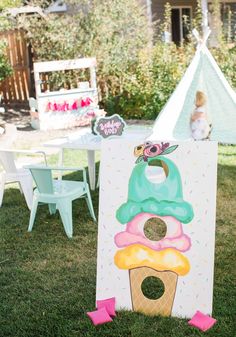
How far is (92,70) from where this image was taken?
1205 cm

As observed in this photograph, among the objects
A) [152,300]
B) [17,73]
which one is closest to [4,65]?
[17,73]

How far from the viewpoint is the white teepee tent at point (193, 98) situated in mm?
7891

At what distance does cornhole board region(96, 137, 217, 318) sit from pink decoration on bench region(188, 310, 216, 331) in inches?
1.5

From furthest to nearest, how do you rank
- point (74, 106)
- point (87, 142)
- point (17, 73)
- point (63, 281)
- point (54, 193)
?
point (17, 73) < point (74, 106) < point (87, 142) < point (54, 193) < point (63, 281)

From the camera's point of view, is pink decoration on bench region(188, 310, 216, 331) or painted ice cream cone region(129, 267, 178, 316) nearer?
pink decoration on bench region(188, 310, 216, 331)

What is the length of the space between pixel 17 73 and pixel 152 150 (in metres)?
11.9

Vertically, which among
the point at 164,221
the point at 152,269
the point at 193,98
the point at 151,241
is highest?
the point at 193,98

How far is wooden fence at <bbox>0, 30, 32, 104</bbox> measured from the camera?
1455 cm

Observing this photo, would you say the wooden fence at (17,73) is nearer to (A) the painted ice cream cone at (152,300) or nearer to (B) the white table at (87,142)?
(B) the white table at (87,142)

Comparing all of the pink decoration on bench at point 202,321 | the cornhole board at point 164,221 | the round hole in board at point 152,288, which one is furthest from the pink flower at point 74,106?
the pink decoration on bench at point 202,321

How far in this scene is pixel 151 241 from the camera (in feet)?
11.8

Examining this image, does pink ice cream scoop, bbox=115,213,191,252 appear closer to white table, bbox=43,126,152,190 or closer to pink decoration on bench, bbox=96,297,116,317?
pink decoration on bench, bbox=96,297,116,317

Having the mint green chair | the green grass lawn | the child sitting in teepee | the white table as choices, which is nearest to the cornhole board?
the green grass lawn

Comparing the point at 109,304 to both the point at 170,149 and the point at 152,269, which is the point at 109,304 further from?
the point at 170,149
